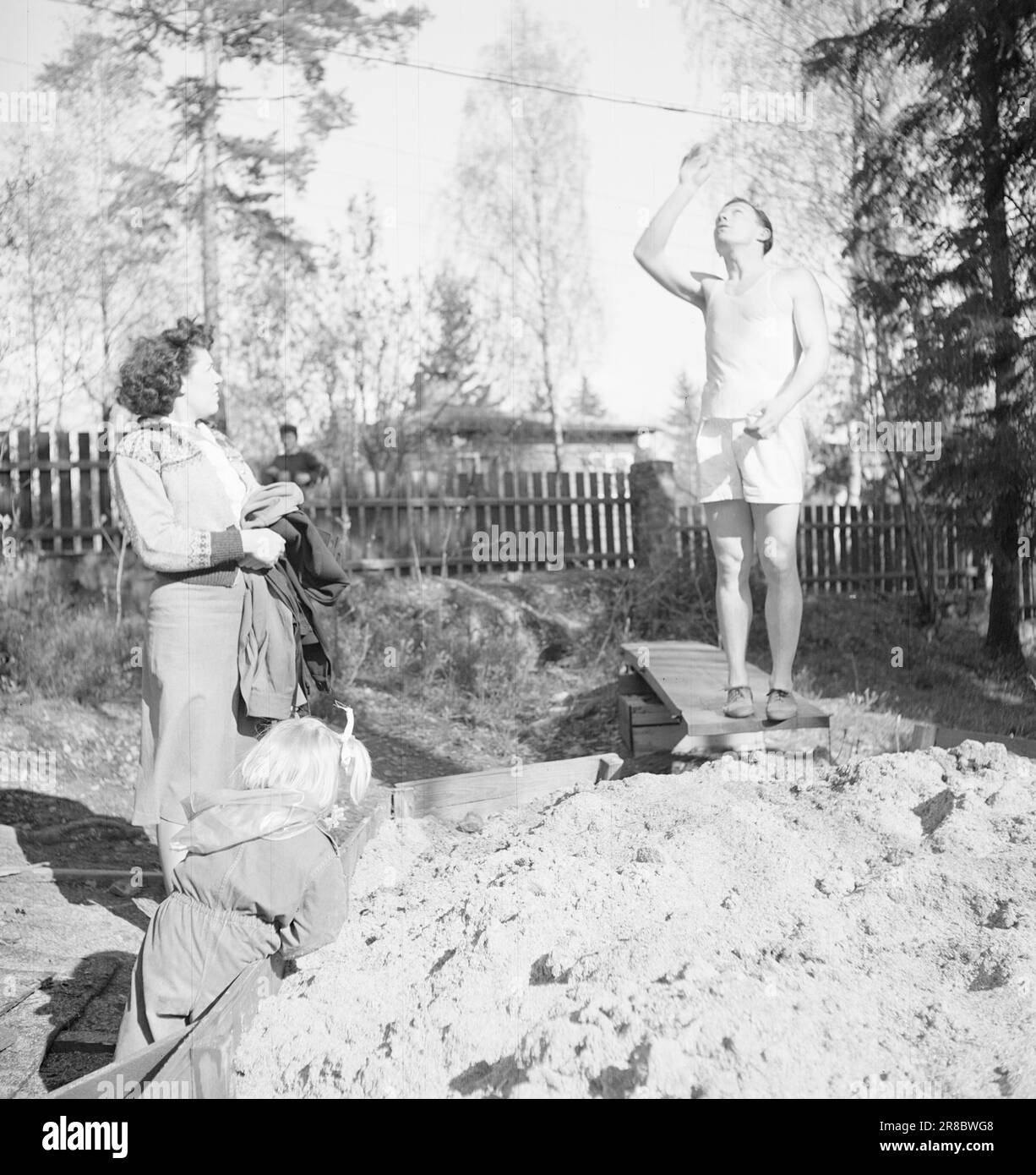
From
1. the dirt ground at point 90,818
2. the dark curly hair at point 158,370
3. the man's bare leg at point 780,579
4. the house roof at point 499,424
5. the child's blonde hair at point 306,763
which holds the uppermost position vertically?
the house roof at point 499,424

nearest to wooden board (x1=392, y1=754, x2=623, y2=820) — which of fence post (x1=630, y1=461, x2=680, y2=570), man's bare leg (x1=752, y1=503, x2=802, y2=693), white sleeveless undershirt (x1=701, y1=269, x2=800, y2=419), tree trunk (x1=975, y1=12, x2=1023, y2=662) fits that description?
man's bare leg (x1=752, y1=503, x2=802, y2=693)

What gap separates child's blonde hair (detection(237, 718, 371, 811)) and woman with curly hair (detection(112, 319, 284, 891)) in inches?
23.1

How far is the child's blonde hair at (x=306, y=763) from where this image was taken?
2.44 metres

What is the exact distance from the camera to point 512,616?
28.3ft

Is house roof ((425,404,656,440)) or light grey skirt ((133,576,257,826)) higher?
house roof ((425,404,656,440))

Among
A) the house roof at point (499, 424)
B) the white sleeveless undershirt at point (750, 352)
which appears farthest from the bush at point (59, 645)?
the house roof at point (499, 424)

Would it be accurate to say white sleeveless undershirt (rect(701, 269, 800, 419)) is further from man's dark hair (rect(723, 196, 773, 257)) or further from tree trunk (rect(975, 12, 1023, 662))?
tree trunk (rect(975, 12, 1023, 662))

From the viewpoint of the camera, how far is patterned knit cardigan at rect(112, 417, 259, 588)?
2.98 m

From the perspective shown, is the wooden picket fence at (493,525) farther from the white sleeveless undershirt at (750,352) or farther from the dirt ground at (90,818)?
the white sleeveless undershirt at (750,352)

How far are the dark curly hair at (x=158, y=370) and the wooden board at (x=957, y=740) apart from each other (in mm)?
2693

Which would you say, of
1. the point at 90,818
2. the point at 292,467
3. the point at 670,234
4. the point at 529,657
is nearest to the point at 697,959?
the point at 670,234

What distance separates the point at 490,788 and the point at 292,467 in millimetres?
6193

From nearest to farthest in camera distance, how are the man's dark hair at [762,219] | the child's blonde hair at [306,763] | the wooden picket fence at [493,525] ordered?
the child's blonde hair at [306,763] → the man's dark hair at [762,219] → the wooden picket fence at [493,525]
